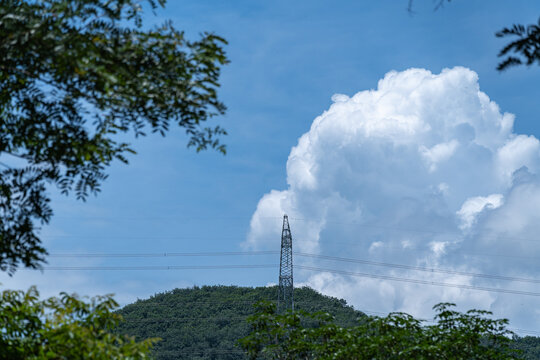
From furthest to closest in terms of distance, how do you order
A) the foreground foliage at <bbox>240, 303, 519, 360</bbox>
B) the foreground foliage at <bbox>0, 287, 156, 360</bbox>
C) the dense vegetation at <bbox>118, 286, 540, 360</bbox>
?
the dense vegetation at <bbox>118, 286, 540, 360</bbox>, the foreground foliage at <bbox>240, 303, 519, 360</bbox>, the foreground foliage at <bbox>0, 287, 156, 360</bbox>

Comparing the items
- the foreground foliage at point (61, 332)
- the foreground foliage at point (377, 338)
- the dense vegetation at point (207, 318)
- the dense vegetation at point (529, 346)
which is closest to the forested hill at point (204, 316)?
the dense vegetation at point (207, 318)

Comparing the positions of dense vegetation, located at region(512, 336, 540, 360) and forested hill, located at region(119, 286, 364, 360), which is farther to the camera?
forested hill, located at region(119, 286, 364, 360)

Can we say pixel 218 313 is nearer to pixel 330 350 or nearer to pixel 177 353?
pixel 177 353

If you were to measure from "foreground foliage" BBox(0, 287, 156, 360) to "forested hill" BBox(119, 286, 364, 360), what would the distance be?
48136mm

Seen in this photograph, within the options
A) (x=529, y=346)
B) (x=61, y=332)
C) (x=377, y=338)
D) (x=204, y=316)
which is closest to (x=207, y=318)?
(x=204, y=316)

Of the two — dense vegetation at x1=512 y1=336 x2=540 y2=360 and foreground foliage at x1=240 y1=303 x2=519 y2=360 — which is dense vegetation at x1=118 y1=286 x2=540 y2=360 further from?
foreground foliage at x1=240 y1=303 x2=519 y2=360

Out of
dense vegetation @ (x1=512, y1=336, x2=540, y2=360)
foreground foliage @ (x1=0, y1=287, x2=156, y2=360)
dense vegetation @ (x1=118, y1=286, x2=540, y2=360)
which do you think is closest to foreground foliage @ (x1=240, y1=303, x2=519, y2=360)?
foreground foliage @ (x1=0, y1=287, x2=156, y2=360)

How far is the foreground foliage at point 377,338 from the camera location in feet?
40.7

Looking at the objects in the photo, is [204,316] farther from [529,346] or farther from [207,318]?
[529,346]

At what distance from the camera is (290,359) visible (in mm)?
13812

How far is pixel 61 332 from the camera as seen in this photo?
29.7ft

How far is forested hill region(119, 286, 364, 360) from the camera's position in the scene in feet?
203

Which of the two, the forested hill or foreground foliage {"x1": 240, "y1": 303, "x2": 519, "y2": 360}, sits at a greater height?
the forested hill

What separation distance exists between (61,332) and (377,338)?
6.02 m
